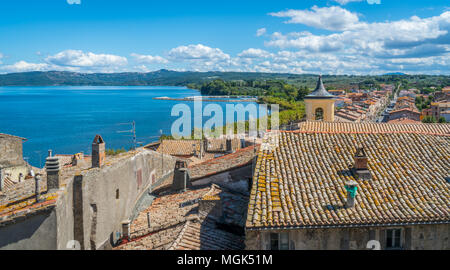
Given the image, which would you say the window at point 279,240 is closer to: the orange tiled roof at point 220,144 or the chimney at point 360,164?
the chimney at point 360,164

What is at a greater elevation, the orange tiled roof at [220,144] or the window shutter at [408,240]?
the window shutter at [408,240]

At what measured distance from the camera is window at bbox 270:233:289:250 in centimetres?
828

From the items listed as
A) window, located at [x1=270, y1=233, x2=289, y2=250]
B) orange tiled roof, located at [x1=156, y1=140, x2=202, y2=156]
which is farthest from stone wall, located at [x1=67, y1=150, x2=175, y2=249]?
orange tiled roof, located at [x1=156, y1=140, x2=202, y2=156]

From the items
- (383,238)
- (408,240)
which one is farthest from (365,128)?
(383,238)

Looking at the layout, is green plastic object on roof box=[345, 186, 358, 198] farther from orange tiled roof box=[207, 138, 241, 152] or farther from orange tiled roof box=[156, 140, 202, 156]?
orange tiled roof box=[156, 140, 202, 156]

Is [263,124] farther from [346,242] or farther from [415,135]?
[346,242]

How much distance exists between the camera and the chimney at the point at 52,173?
8.02 m

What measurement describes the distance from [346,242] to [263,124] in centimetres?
5339

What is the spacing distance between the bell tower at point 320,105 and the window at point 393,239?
16.0 metres

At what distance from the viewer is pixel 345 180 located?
31.3 ft

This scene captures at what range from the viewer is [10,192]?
964 cm

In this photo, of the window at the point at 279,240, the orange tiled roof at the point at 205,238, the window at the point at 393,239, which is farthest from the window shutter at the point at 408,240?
the orange tiled roof at the point at 205,238

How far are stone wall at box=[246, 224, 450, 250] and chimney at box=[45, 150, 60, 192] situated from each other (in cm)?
417
